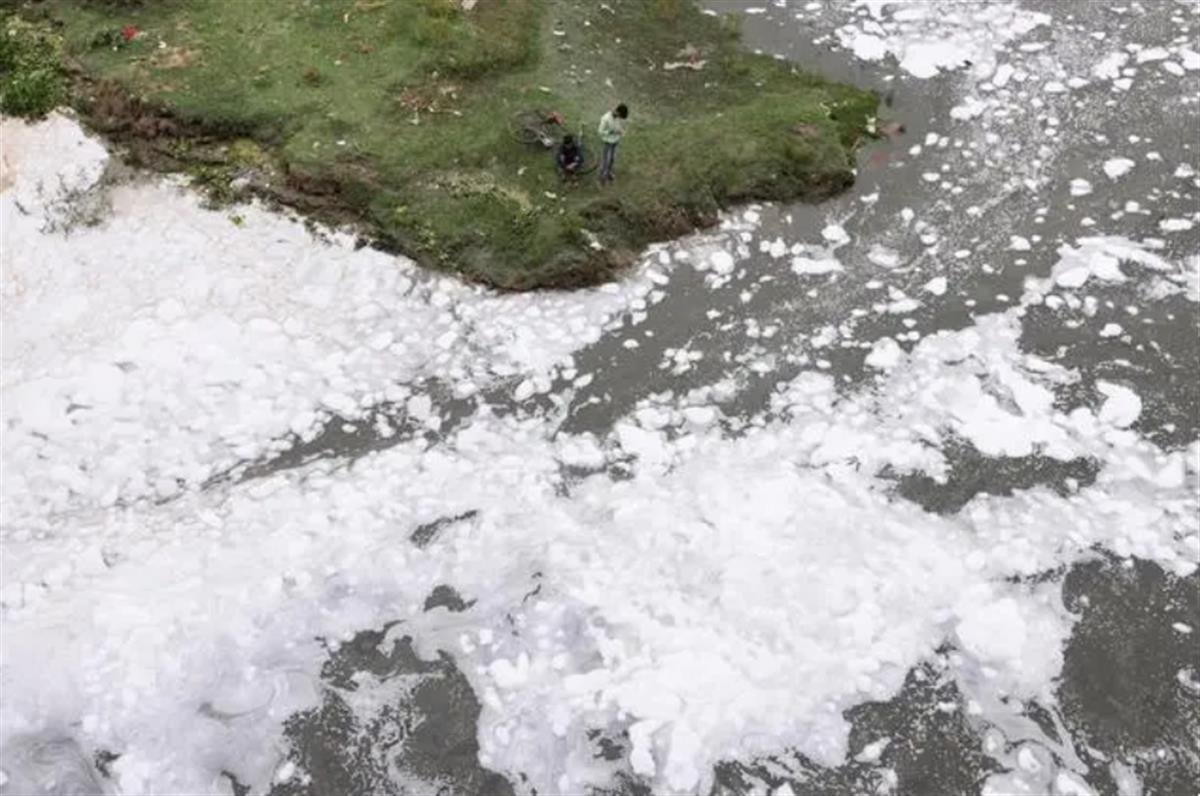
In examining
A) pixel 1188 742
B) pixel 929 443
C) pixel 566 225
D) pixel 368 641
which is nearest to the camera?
pixel 1188 742

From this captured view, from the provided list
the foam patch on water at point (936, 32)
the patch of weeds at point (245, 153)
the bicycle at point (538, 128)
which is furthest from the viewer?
the foam patch on water at point (936, 32)

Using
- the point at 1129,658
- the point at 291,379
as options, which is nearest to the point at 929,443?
the point at 1129,658

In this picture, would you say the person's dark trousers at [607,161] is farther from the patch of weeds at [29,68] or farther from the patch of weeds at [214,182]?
the patch of weeds at [29,68]

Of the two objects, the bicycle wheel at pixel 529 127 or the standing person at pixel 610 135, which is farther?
the bicycle wheel at pixel 529 127

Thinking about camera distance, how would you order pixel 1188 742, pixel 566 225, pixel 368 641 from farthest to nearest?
1. pixel 566 225
2. pixel 368 641
3. pixel 1188 742

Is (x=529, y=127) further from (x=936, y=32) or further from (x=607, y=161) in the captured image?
(x=936, y=32)

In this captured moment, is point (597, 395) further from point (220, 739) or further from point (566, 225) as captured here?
point (220, 739)

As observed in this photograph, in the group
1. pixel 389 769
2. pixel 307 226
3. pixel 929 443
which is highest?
pixel 307 226

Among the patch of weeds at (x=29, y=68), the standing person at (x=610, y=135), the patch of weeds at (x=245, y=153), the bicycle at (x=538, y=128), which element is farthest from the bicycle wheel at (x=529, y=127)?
the patch of weeds at (x=29, y=68)
